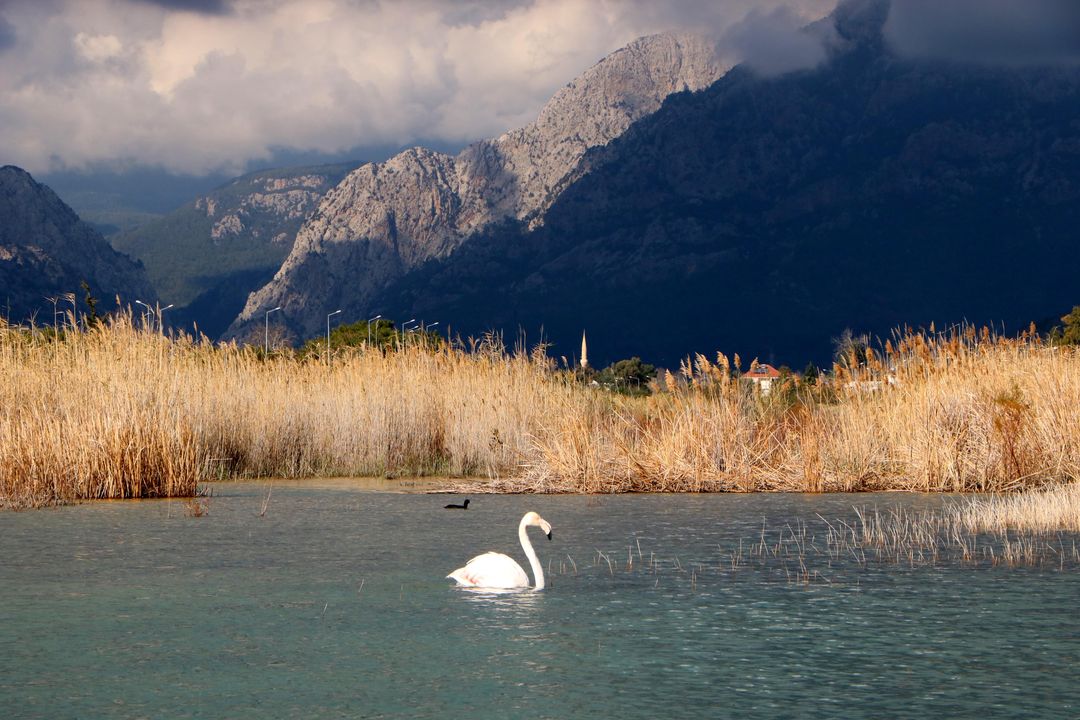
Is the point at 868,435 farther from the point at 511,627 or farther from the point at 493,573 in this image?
the point at 511,627

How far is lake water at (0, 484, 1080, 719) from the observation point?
8.06 metres

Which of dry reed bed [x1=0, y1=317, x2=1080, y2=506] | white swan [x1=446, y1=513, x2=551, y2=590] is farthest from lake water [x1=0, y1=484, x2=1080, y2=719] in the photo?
dry reed bed [x1=0, y1=317, x2=1080, y2=506]

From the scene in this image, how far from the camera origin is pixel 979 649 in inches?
364

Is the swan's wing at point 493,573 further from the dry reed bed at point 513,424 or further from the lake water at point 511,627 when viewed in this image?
the dry reed bed at point 513,424

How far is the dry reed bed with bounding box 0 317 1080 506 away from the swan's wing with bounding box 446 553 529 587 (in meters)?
8.29

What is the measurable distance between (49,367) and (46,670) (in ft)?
43.8

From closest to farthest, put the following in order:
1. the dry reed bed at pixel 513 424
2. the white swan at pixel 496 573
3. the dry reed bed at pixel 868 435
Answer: the white swan at pixel 496 573, the dry reed bed at pixel 513 424, the dry reed bed at pixel 868 435

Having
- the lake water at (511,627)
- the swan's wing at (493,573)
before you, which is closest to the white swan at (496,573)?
the swan's wing at (493,573)

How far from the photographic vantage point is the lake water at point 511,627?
806 cm

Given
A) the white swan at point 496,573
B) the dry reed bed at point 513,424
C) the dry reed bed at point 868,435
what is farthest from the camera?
the dry reed bed at point 868,435

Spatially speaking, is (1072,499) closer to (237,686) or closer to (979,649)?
(979,649)

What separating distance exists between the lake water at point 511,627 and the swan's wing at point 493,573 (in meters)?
0.21

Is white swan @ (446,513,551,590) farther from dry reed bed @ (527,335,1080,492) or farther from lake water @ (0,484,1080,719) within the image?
dry reed bed @ (527,335,1080,492)

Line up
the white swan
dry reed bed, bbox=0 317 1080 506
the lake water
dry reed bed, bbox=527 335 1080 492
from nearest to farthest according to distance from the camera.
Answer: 1. the lake water
2. the white swan
3. dry reed bed, bbox=0 317 1080 506
4. dry reed bed, bbox=527 335 1080 492
